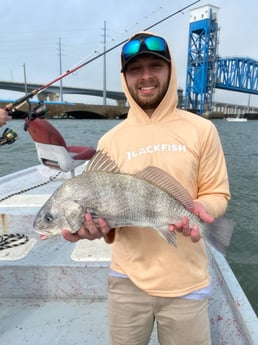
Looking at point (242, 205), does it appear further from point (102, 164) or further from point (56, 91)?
point (56, 91)

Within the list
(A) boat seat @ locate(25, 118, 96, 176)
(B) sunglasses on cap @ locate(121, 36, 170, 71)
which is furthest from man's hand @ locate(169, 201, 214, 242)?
(A) boat seat @ locate(25, 118, 96, 176)

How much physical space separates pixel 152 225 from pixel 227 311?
4.48ft

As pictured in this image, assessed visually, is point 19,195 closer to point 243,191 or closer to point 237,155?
point 243,191

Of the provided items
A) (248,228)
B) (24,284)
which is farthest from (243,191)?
(24,284)

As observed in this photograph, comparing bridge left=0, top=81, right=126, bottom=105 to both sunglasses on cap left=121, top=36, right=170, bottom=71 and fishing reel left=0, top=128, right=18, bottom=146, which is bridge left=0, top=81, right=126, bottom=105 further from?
sunglasses on cap left=121, top=36, right=170, bottom=71

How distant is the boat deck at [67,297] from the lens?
255cm

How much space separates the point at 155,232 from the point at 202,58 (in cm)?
6280

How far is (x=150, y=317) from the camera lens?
1.85m

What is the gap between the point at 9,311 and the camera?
3041 millimetres

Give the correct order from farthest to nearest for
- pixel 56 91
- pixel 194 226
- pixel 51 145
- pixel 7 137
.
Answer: pixel 56 91, pixel 51 145, pixel 7 137, pixel 194 226

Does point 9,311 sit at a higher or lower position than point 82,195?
lower

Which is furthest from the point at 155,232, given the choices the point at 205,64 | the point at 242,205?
the point at 205,64

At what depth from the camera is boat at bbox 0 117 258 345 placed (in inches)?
99.7

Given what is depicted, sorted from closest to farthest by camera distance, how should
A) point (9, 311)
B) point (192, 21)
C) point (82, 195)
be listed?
point (82, 195) → point (9, 311) → point (192, 21)
